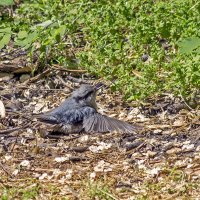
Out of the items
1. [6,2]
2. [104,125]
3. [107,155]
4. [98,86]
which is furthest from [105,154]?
[6,2]

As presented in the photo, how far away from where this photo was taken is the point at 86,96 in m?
7.19

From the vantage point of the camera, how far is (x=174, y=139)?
21.8 ft

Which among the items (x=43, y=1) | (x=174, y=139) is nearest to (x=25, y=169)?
(x=174, y=139)

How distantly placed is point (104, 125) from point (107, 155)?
0.83 ft

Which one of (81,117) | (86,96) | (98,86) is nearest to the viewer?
(81,117)

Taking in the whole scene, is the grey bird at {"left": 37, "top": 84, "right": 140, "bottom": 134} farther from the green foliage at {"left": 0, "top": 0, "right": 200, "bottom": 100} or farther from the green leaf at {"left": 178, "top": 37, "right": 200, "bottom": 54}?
the green leaf at {"left": 178, "top": 37, "right": 200, "bottom": 54}

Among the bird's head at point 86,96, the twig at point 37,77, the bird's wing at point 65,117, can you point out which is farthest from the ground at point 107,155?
the twig at point 37,77

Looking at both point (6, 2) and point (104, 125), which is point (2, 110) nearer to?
point (104, 125)

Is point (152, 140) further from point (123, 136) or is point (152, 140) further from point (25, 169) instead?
point (25, 169)

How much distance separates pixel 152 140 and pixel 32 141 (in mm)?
1058

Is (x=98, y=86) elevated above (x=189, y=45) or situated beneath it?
situated beneath

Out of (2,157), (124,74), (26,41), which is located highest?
(26,41)

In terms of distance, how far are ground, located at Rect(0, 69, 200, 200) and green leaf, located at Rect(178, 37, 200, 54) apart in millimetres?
948

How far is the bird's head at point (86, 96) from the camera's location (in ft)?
23.3
